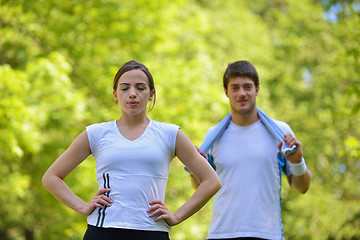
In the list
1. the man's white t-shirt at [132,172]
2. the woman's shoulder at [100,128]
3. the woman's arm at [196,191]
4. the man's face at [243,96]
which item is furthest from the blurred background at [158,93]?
the woman's shoulder at [100,128]

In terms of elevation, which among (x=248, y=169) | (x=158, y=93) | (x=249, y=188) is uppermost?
(x=158, y=93)

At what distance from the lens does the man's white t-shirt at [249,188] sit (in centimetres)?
354

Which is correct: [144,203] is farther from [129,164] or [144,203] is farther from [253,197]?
[253,197]

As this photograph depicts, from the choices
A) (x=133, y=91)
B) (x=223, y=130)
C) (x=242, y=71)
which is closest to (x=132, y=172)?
(x=133, y=91)

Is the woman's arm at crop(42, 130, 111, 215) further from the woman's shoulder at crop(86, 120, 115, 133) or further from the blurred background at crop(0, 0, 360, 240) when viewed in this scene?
the blurred background at crop(0, 0, 360, 240)

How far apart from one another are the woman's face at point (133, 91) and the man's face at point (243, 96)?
113 centimetres

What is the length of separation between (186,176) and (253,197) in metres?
7.32

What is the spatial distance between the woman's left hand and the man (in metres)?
1.00

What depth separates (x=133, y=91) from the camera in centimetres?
275

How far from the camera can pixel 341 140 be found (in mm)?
13234

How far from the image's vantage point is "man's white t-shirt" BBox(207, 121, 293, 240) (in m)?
3.54

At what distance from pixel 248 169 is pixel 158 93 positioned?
21.3 ft

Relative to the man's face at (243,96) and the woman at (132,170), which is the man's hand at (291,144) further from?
the woman at (132,170)

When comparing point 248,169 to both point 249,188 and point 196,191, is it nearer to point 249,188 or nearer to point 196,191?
point 249,188
